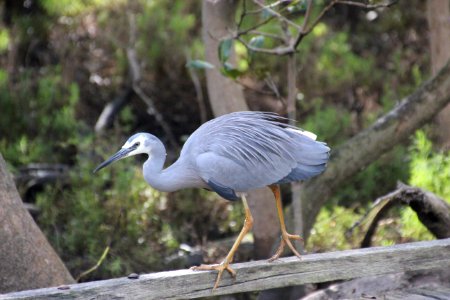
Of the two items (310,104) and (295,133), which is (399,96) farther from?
(295,133)

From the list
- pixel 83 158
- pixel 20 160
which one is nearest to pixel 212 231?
pixel 83 158

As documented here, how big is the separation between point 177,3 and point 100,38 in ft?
3.53

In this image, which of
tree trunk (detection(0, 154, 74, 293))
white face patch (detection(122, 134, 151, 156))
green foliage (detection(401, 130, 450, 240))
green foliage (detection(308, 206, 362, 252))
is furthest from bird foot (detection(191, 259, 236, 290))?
green foliage (detection(308, 206, 362, 252))

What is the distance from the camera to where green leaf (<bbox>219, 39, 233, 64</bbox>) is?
17.5 ft

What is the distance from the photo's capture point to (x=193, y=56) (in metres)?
8.97

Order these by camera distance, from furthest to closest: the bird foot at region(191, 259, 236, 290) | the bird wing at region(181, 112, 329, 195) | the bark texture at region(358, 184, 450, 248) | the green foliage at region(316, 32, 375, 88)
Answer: the green foliage at region(316, 32, 375, 88) → the bark texture at region(358, 184, 450, 248) → the bird wing at region(181, 112, 329, 195) → the bird foot at region(191, 259, 236, 290)

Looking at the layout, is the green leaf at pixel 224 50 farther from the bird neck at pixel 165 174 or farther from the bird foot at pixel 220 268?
the bird foot at pixel 220 268

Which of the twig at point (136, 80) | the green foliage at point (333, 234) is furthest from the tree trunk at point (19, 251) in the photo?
the twig at point (136, 80)

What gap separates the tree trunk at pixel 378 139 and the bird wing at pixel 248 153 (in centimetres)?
185

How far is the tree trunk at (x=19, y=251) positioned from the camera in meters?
4.86

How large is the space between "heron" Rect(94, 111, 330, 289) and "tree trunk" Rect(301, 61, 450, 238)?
187cm

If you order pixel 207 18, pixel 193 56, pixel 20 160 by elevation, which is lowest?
pixel 20 160

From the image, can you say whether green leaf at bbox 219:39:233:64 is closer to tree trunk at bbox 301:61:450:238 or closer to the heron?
the heron

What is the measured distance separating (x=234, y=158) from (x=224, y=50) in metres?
1.24
